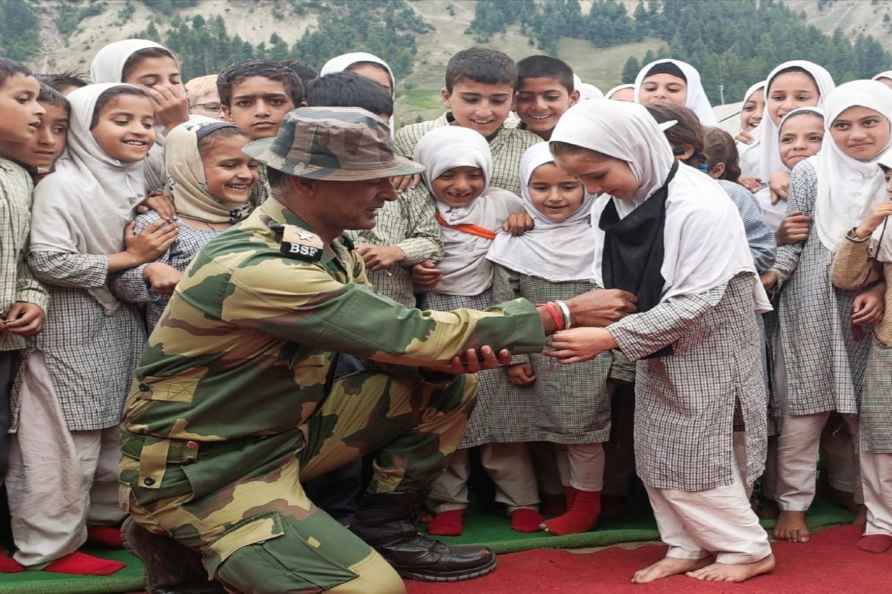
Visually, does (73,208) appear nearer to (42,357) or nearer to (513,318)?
(42,357)

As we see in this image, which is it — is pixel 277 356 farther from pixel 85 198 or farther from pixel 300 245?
pixel 85 198

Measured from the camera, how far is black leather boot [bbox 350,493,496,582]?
12.9 feet

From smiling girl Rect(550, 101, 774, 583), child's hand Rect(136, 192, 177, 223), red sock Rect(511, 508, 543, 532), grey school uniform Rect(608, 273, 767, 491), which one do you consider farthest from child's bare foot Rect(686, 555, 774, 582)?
child's hand Rect(136, 192, 177, 223)

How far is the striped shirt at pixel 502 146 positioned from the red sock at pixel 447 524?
5.07 feet

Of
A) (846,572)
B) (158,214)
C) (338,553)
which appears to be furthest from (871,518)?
(158,214)

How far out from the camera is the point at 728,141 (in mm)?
4918

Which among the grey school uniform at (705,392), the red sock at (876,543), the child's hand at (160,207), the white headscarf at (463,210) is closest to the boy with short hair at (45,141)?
the child's hand at (160,207)

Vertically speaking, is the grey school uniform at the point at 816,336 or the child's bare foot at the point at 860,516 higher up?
the grey school uniform at the point at 816,336

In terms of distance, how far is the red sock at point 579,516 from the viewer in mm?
4496

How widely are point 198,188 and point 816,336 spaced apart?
9.06ft

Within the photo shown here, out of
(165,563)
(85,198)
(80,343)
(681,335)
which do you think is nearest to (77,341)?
(80,343)

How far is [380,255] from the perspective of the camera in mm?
4344

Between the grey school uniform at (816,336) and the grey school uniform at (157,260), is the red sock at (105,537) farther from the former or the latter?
the grey school uniform at (816,336)

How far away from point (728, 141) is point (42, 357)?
3.25 metres
